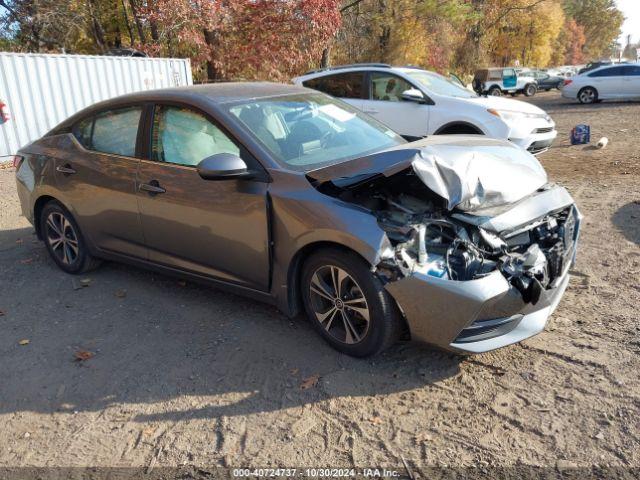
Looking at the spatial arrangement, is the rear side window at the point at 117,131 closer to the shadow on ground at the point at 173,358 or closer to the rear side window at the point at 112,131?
the rear side window at the point at 112,131

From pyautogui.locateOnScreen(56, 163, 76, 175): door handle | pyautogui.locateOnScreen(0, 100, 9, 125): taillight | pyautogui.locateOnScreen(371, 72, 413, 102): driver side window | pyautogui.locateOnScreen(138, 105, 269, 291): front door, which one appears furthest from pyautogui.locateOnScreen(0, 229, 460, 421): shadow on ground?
pyautogui.locateOnScreen(0, 100, 9, 125): taillight

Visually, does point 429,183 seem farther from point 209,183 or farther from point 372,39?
point 372,39

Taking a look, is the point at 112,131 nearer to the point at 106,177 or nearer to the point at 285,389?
the point at 106,177

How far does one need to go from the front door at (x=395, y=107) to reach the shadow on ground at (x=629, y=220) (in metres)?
3.26

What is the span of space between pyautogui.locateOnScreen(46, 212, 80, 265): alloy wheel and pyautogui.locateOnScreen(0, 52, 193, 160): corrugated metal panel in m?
7.54

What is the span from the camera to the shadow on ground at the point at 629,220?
554 centimetres

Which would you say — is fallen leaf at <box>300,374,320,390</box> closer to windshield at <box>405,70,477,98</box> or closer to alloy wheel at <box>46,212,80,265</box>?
alloy wheel at <box>46,212,80,265</box>

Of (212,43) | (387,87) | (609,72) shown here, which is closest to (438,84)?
(387,87)

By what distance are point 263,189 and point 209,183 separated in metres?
0.49

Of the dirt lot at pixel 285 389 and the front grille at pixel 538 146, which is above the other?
the front grille at pixel 538 146

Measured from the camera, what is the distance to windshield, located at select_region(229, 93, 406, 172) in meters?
3.90

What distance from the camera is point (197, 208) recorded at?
4.03m

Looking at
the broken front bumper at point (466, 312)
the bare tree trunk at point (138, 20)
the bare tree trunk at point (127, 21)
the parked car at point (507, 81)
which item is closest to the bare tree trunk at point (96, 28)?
the bare tree trunk at point (127, 21)

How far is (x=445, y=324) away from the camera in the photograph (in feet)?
10.1
